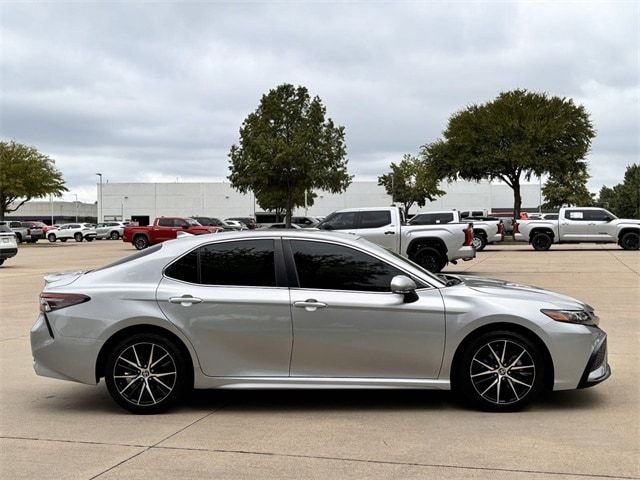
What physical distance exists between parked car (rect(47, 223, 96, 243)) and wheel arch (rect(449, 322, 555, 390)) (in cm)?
5534

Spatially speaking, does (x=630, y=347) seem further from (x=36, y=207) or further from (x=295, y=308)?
(x=36, y=207)

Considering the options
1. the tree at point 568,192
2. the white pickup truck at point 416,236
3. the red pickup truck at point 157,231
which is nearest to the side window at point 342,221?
the white pickup truck at point 416,236

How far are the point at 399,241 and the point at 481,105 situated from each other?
33.6 meters

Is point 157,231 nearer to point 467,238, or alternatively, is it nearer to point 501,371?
point 467,238

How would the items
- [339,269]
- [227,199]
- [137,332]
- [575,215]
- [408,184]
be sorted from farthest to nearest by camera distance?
[227,199]
[408,184]
[575,215]
[339,269]
[137,332]

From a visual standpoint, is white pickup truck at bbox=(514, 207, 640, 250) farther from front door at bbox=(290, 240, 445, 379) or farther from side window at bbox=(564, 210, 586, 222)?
front door at bbox=(290, 240, 445, 379)

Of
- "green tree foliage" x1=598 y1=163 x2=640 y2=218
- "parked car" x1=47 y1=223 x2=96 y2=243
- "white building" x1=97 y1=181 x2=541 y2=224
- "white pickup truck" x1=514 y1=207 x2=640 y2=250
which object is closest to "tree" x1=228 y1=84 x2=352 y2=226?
"parked car" x1=47 y1=223 x2=96 y2=243

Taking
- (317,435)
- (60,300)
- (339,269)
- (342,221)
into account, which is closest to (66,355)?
(60,300)

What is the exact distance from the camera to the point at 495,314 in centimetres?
559

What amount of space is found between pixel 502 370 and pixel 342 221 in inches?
546

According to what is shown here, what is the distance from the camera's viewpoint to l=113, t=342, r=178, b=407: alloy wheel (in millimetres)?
5688

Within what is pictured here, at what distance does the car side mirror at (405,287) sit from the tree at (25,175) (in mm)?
55247

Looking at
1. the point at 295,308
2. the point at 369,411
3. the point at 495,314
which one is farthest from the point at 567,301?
the point at 295,308

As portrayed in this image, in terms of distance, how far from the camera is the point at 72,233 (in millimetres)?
57688
